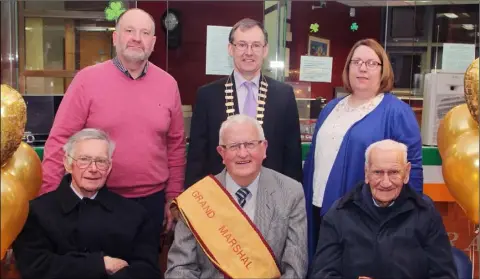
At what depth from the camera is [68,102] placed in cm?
252

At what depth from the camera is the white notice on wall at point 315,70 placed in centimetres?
462

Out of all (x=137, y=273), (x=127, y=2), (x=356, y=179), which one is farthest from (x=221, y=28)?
(x=137, y=273)

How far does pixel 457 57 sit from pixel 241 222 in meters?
2.79

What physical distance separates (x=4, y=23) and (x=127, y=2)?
1.17 m

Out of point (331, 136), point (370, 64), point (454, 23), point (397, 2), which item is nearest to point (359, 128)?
point (331, 136)

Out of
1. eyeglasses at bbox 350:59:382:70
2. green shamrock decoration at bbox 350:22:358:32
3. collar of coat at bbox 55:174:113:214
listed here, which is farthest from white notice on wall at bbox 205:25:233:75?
green shamrock decoration at bbox 350:22:358:32

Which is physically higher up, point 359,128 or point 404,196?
point 359,128

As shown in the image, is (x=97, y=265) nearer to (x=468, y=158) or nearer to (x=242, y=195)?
(x=242, y=195)

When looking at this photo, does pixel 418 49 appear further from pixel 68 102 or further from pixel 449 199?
pixel 68 102

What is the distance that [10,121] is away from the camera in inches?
77.7

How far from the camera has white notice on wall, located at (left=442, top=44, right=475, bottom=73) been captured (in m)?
4.16

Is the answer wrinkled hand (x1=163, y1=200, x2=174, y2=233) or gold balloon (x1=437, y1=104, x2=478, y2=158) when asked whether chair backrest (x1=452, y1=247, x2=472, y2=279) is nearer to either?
gold balloon (x1=437, y1=104, x2=478, y2=158)

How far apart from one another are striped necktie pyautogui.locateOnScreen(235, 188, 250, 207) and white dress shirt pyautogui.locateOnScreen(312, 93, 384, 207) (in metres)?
0.50

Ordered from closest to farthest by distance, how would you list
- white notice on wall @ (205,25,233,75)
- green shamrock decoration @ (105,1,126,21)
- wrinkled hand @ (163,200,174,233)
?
wrinkled hand @ (163,200,174,233) → white notice on wall @ (205,25,233,75) → green shamrock decoration @ (105,1,126,21)
